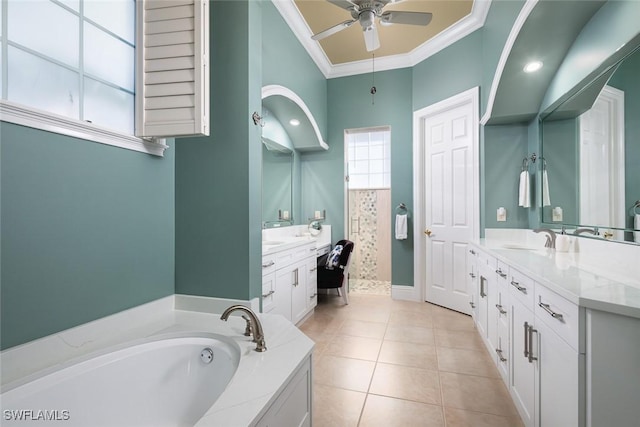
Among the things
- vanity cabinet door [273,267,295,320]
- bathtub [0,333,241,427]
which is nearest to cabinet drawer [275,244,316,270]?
vanity cabinet door [273,267,295,320]

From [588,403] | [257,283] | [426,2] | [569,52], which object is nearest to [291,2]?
[426,2]

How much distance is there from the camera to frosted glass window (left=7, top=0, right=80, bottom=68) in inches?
45.7

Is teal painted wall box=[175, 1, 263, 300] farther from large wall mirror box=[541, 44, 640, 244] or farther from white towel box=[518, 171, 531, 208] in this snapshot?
white towel box=[518, 171, 531, 208]

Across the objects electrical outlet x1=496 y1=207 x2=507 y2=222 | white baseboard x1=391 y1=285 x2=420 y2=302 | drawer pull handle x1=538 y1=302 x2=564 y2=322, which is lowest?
white baseboard x1=391 y1=285 x2=420 y2=302

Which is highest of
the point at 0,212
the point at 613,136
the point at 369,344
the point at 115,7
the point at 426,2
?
the point at 426,2

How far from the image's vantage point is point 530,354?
1463mm

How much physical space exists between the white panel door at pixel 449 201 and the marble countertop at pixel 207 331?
2703mm

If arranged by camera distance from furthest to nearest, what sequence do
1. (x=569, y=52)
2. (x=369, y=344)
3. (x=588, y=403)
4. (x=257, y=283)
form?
(x=369, y=344), (x=569, y=52), (x=257, y=283), (x=588, y=403)

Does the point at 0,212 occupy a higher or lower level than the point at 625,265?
higher

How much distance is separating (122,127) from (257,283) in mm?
1229

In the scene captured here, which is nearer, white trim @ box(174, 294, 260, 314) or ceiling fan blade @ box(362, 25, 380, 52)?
white trim @ box(174, 294, 260, 314)

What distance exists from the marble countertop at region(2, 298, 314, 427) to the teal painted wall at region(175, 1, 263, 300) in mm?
257

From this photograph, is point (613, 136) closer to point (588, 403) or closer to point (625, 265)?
point (625, 265)

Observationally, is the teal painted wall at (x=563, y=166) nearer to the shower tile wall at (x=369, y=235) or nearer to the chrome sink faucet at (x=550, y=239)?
the chrome sink faucet at (x=550, y=239)
